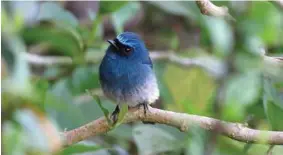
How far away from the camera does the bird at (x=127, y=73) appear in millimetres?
2111

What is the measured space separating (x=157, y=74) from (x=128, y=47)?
0.95 feet

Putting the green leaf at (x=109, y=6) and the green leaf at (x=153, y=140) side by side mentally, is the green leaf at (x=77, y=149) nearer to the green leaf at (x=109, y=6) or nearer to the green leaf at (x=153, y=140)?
the green leaf at (x=153, y=140)

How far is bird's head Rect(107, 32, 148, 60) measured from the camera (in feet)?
7.19

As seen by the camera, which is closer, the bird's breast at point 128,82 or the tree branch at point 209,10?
the tree branch at point 209,10

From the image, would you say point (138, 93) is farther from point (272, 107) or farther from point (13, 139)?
point (13, 139)

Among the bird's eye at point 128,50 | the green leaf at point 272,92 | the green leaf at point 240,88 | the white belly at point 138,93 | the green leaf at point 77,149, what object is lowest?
the white belly at point 138,93

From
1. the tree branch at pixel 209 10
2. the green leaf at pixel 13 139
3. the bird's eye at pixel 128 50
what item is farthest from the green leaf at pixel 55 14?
the green leaf at pixel 13 139

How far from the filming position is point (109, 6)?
198cm

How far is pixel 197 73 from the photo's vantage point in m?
2.62

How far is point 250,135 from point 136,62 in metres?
0.96

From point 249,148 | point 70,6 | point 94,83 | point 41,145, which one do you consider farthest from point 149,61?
point 41,145

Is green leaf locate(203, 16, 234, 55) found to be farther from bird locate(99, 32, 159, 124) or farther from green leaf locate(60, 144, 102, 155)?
bird locate(99, 32, 159, 124)

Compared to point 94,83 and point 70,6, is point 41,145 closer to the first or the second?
point 94,83

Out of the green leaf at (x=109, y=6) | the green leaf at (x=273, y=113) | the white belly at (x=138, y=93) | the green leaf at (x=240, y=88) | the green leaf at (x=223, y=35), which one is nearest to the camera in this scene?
the green leaf at (x=240, y=88)
